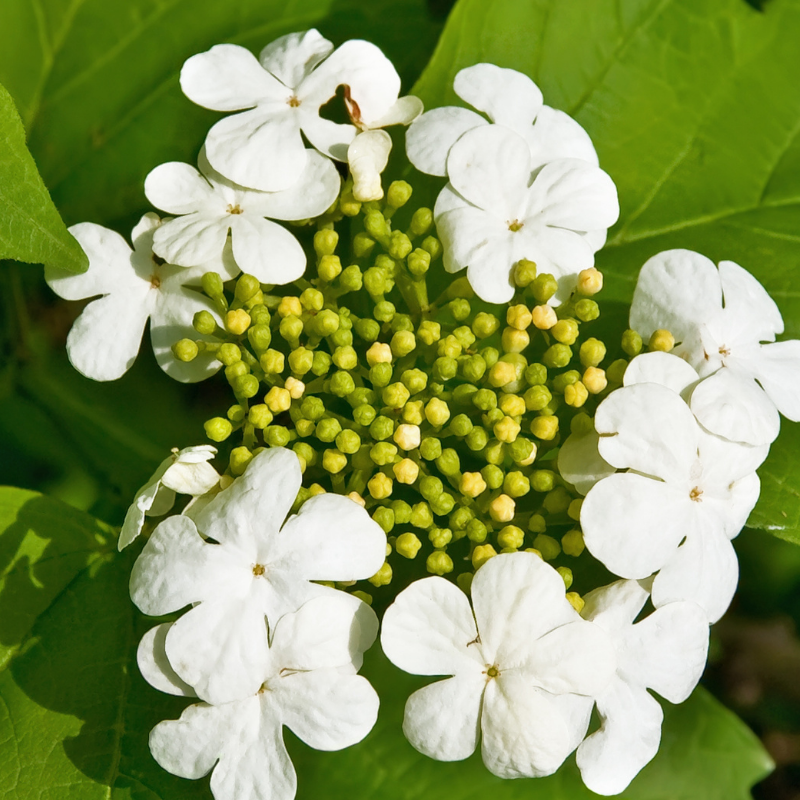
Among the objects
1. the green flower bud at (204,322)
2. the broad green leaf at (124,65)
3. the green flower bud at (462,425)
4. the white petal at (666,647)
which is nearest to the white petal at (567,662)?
the white petal at (666,647)

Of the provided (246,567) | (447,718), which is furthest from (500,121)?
(447,718)

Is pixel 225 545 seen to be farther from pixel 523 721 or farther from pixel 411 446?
pixel 523 721

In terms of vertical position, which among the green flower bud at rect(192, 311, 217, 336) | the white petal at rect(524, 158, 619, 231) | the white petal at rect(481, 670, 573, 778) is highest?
the white petal at rect(524, 158, 619, 231)

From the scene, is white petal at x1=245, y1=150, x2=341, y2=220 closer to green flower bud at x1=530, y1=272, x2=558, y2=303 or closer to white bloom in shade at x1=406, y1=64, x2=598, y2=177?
white bloom in shade at x1=406, y1=64, x2=598, y2=177

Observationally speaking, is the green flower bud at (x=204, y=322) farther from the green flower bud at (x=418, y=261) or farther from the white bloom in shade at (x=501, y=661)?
the white bloom in shade at (x=501, y=661)

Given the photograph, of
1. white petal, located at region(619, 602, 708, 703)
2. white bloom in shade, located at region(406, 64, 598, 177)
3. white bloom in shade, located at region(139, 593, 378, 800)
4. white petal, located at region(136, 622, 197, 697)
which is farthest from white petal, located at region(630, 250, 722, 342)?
white petal, located at region(136, 622, 197, 697)

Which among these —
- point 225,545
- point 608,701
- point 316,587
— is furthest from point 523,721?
point 225,545

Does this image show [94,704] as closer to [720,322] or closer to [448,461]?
[448,461]

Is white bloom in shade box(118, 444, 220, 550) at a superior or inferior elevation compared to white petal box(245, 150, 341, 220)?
inferior
